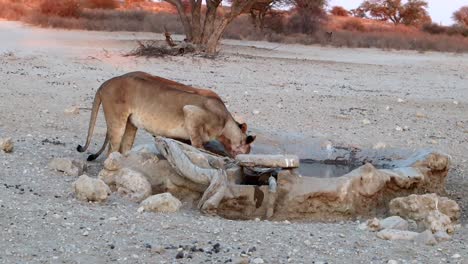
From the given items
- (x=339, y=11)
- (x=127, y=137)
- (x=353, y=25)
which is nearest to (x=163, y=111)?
(x=127, y=137)

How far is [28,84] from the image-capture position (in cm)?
1673

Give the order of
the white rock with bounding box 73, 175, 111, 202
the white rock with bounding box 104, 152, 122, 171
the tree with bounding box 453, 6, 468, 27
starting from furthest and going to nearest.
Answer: the tree with bounding box 453, 6, 468, 27, the white rock with bounding box 104, 152, 122, 171, the white rock with bounding box 73, 175, 111, 202

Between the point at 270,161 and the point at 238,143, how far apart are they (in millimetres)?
1708

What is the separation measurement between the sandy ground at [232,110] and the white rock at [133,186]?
13cm

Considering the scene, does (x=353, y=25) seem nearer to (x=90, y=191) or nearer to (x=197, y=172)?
(x=197, y=172)

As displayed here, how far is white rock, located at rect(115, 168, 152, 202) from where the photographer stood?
774cm

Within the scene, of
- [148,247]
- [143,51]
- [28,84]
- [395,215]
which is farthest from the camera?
[143,51]

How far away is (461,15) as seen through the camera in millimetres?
70500

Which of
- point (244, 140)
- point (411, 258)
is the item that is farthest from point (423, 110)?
point (411, 258)

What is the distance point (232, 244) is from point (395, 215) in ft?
7.02

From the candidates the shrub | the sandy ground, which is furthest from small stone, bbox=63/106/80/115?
the shrub

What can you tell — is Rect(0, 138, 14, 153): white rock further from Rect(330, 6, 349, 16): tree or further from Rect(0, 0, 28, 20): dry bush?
Rect(330, 6, 349, 16): tree

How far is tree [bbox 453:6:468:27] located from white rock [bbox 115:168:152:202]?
64.9 metres

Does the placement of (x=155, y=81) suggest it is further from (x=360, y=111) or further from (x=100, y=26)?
(x=100, y=26)
